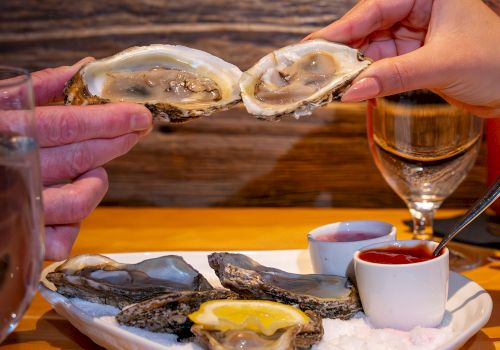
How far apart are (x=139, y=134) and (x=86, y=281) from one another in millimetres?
205

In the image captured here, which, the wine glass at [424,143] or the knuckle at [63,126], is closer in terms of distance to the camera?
the knuckle at [63,126]

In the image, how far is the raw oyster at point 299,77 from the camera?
101 cm

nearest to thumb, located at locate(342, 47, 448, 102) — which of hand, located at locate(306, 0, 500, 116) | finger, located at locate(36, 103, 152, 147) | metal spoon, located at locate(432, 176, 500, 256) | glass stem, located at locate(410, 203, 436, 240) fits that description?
hand, located at locate(306, 0, 500, 116)

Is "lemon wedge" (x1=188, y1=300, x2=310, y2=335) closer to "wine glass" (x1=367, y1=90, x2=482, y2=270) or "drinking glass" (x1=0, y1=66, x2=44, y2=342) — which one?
"drinking glass" (x1=0, y1=66, x2=44, y2=342)

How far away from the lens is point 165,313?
0.88m

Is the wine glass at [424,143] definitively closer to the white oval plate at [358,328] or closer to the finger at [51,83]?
the white oval plate at [358,328]

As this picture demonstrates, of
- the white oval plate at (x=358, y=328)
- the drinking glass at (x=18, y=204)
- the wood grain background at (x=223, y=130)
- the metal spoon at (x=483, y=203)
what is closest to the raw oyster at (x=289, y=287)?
the white oval plate at (x=358, y=328)

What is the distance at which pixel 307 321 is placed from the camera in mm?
854

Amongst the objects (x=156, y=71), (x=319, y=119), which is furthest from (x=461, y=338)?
(x=319, y=119)

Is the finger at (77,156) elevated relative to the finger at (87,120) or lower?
lower

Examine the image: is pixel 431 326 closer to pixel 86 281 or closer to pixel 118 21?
pixel 86 281

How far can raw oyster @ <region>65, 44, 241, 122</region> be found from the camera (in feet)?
3.56

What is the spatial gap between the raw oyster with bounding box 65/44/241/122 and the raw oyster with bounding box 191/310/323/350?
35 centimetres

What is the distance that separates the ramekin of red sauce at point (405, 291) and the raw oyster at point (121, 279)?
8.1 inches
